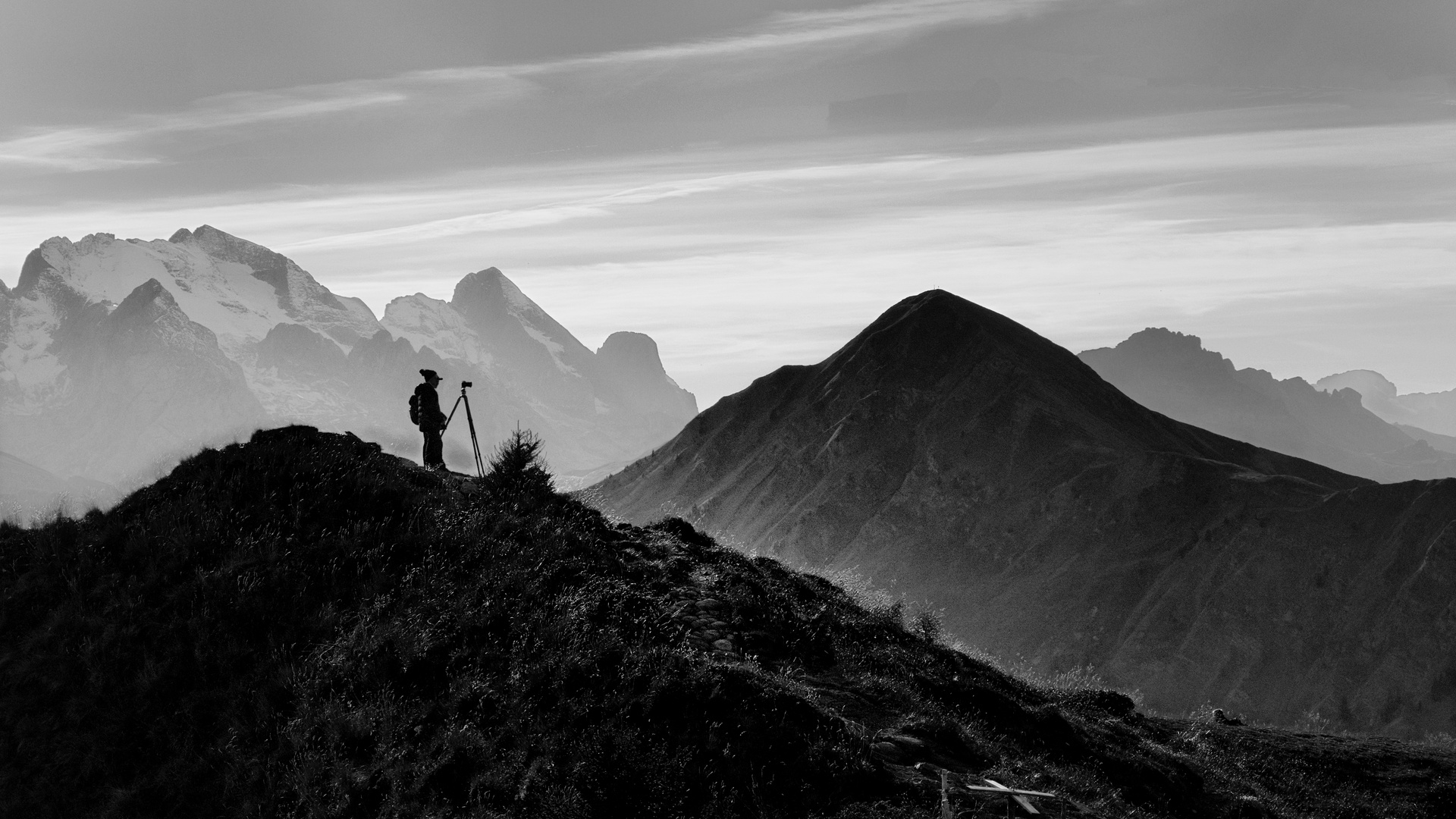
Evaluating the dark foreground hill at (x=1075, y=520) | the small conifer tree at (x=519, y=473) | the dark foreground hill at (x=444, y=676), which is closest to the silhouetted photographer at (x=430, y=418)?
the small conifer tree at (x=519, y=473)

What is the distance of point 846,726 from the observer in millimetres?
17797

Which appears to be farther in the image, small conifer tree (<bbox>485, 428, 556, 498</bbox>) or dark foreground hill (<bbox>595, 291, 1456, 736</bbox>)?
dark foreground hill (<bbox>595, 291, 1456, 736</bbox>)

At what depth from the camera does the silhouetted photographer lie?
27.7 m

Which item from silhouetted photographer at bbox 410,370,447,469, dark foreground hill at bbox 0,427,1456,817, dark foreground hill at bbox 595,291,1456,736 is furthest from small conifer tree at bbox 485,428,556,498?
dark foreground hill at bbox 595,291,1456,736

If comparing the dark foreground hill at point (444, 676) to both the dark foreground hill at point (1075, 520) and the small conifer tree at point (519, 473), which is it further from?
the dark foreground hill at point (1075, 520)

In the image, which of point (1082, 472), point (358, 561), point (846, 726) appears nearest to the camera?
point (846, 726)

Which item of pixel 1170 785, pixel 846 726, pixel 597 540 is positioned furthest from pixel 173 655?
pixel 1170 785

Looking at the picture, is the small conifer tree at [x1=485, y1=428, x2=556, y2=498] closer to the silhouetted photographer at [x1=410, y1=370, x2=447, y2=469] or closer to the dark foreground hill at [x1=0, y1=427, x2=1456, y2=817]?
the dark foreground hill at [x1=0, y1=427, x2=1456, y2=817]

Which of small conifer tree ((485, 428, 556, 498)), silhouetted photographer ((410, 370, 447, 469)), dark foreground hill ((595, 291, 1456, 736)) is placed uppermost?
silhouetted photographer ((410, 370, 447, 469))

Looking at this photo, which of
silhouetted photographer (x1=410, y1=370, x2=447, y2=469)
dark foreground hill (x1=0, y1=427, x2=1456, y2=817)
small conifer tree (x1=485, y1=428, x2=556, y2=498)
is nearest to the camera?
dark foreground hill (x1=0, y1=427, x2=1456, y2=817)

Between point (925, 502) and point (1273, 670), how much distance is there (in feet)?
101

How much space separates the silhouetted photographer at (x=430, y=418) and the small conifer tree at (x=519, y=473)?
2.03 metres

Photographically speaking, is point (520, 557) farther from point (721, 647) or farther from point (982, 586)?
point (982, 586)

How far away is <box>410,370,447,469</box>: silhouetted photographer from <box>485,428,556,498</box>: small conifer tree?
203 centimetres
